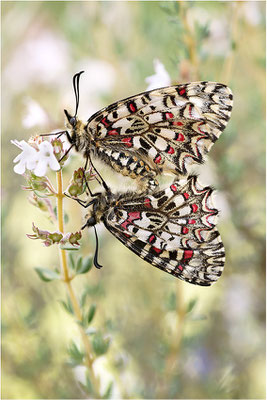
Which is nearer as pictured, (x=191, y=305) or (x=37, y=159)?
(x=37, y=159)

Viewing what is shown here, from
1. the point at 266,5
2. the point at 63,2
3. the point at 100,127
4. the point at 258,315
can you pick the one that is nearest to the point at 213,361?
the point at 258,315

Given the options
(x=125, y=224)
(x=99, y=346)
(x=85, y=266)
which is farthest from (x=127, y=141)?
(x=99, y=346)

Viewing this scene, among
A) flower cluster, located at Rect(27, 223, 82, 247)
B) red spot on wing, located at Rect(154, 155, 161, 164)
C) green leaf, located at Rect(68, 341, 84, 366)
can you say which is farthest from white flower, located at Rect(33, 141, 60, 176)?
green leaf, located at Rect(68, 341, 84, 366)

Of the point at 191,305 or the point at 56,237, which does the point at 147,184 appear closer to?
the point at 56,237

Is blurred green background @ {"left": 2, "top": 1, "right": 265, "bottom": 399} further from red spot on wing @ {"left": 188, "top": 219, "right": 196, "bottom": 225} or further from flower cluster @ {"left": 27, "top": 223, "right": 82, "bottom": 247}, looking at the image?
red spot on wing @ {"left": 188, "top": 219, "right": 196, "bottom": 225}

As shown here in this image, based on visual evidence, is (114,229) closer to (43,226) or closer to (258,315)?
(43,226)

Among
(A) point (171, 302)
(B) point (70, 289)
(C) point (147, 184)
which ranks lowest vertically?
(B) point (70, 289)
